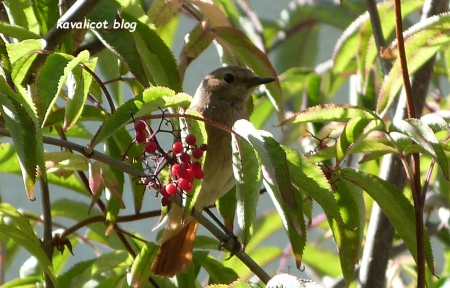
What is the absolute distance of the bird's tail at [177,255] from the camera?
1752 millimetres

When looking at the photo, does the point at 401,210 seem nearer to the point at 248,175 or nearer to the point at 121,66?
the point at 248,175

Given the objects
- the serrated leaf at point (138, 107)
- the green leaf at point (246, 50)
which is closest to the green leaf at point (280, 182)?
the serrated leaf at point (138, 107)

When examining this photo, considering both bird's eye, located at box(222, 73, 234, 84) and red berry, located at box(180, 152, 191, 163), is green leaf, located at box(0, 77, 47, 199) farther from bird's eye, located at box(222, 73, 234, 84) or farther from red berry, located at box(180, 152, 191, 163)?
bird's eye, located at box(222, 73, 234, 84)

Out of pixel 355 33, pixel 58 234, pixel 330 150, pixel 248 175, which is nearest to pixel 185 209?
pixel 248 175

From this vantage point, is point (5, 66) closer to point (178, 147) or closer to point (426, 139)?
point (178, 147)

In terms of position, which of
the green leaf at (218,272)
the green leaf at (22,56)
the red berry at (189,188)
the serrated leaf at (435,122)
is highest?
the green leaf at (22,56)

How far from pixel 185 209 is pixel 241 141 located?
0.15 metres

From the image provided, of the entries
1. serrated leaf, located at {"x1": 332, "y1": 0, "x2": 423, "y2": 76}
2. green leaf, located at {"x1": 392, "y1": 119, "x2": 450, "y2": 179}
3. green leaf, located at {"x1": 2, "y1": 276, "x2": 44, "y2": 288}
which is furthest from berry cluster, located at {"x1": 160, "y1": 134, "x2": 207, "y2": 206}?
serrated leaf, located at {"x1": 332, "y1": 0, "x2": 423, "y2": 76}

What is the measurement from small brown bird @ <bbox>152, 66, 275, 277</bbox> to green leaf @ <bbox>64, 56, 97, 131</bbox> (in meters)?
0.33

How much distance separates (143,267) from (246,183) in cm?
47

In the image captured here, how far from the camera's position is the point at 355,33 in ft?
6.13

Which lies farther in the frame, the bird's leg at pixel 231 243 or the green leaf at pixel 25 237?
the bird's leg at pixel 231 243

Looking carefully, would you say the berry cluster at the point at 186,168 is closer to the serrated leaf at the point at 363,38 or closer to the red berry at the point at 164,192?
the red berry at the point at 164,192

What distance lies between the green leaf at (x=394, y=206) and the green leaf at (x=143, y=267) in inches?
16.9
